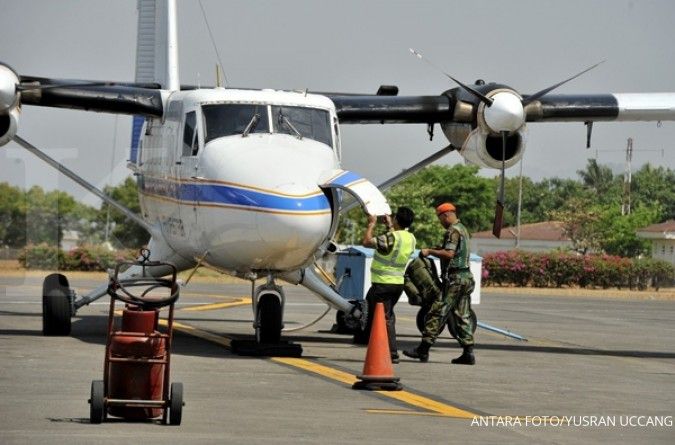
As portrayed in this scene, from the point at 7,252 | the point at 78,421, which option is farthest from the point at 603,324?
the point at 78,421

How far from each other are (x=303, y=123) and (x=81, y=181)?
4.82 m

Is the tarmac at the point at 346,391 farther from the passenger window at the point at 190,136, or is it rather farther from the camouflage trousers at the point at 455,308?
the passenger window at the point at 190,136

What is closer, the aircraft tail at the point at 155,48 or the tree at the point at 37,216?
the tree at the point at 37,216

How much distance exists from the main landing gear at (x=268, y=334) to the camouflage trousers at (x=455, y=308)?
1.63m

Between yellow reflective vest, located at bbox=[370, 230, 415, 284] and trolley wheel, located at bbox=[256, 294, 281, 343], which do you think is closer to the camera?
yellow reflective vest, located at bbox=[370, 230, 415, 284]

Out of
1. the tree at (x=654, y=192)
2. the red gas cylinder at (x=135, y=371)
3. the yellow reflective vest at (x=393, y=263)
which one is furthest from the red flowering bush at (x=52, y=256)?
the tree at (x=654, y=192)

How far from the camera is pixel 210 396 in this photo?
481 inches

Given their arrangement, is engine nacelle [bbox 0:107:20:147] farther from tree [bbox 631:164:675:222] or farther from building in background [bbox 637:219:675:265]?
tree [bbox 631:164:675:222]

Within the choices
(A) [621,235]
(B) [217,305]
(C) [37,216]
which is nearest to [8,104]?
(C) [37,216]

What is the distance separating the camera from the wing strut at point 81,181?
20.0 m

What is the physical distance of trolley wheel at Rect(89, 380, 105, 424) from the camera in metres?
10.2

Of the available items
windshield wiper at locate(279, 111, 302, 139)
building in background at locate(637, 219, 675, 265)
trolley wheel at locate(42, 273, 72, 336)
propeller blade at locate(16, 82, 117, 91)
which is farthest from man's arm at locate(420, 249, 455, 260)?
building in background at locate(637, 219, 675, 265)

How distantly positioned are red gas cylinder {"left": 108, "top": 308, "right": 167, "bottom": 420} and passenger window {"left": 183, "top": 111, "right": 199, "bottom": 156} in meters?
6.71

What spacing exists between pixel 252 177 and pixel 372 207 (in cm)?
140
